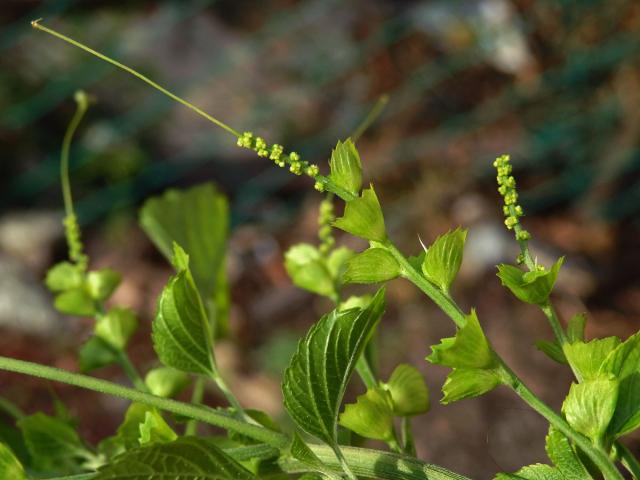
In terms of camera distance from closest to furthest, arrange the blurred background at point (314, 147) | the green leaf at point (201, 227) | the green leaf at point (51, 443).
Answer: the green leaf at point (51, 443) < the green leaf at point (201, 227) < the blurred background at point (314, 147)

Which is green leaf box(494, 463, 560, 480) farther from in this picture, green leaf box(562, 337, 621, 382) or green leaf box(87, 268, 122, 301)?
green leaf box(87, 268, 122, 301)

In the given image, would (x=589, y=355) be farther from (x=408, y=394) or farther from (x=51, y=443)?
(x=51, y=443)

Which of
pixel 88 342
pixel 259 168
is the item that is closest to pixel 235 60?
pixel 259 168

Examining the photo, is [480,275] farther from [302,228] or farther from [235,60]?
[235,60]

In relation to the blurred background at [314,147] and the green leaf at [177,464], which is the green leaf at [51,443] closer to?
the green leaf at [177,464]

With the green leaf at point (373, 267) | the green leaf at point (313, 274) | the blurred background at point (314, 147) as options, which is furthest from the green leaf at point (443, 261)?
the blurred background at point (314, 147)

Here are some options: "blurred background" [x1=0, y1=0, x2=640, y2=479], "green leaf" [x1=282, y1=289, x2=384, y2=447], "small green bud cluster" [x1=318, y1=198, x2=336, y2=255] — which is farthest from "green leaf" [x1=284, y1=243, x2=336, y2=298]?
"blurred background" [x1=0, y1=0, x2=640, y2=479]

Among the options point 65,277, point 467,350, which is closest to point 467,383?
point 467,350
